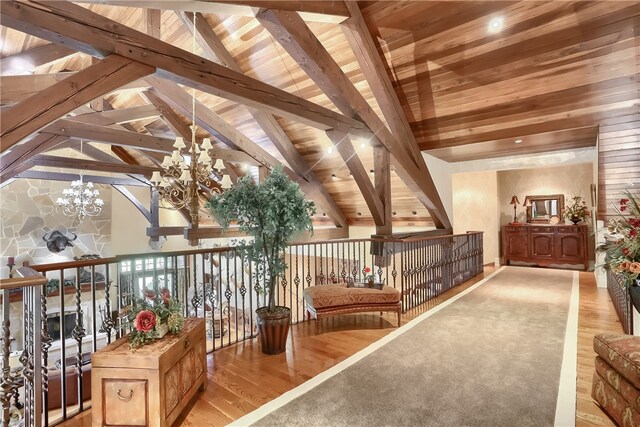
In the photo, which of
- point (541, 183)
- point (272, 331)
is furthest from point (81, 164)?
point (541, 183)

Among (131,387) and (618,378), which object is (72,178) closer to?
(131,387)

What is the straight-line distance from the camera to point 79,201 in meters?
6.88

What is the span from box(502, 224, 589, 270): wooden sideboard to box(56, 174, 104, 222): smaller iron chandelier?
10041mm

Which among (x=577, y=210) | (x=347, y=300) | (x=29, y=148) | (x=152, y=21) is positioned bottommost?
(x=347, y=300)

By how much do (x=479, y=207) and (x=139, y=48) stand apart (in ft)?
28.7

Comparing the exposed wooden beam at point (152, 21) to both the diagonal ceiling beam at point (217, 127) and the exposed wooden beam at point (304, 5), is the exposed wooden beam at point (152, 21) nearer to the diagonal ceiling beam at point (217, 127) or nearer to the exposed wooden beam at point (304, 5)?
the diagonal ceiling beam at point (217, 127)

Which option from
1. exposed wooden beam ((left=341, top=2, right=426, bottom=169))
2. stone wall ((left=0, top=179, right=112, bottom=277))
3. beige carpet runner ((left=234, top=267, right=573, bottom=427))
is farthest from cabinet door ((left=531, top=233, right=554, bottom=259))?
stone wall ((left=0, top=179, right=112, bottom=277))

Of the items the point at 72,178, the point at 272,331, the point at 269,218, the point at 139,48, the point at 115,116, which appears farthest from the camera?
the point at 72,178

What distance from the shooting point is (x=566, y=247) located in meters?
7.57

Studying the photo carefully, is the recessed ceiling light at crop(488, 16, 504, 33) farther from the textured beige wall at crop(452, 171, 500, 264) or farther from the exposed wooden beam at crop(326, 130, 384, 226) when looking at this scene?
the textured beige wall at crop(452, 171, 500, 264)

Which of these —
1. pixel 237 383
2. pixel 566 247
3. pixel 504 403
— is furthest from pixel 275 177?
pixel 566 247

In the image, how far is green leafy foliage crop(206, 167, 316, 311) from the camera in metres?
3.01

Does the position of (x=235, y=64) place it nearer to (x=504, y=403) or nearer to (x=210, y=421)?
(x=210, y=421)

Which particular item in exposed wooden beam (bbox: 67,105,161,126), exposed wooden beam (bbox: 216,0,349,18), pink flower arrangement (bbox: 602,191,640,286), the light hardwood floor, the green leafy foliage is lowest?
the light hardwood floor
